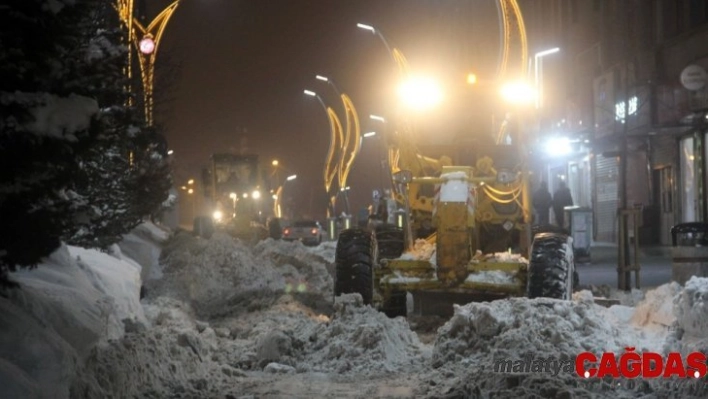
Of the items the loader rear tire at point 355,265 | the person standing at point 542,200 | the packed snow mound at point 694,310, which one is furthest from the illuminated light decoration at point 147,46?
the packed snow mound at point 694,310

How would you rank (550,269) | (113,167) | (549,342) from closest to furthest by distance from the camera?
1. (549,342)
2. (550,269)
3. (113,167)

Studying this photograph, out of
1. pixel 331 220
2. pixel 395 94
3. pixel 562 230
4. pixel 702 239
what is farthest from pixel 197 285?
pixel 331 220

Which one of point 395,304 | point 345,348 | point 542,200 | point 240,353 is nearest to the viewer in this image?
point 345,348

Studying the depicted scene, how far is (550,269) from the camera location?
12.4 meters

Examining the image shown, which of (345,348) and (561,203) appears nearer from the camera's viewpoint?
(345,348)

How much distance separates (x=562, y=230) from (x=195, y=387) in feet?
25.8

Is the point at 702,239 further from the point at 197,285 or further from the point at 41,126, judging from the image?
the point at 41,126

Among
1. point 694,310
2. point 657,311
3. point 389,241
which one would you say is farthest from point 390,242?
point 694,310

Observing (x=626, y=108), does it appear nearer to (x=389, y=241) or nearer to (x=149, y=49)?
(x=149, y=49)

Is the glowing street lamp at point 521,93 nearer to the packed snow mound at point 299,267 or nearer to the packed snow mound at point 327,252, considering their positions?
the packed snow mound at point 299,267

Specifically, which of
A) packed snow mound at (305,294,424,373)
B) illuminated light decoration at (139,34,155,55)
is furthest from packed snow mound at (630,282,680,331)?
illuminated light decoration at (139,34,155,55)

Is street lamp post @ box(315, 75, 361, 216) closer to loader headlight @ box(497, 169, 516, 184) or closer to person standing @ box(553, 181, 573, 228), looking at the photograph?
person standing @ box(553, 181, 573, 228)

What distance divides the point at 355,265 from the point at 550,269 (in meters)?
2.73

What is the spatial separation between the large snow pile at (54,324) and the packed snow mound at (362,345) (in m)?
2.10
